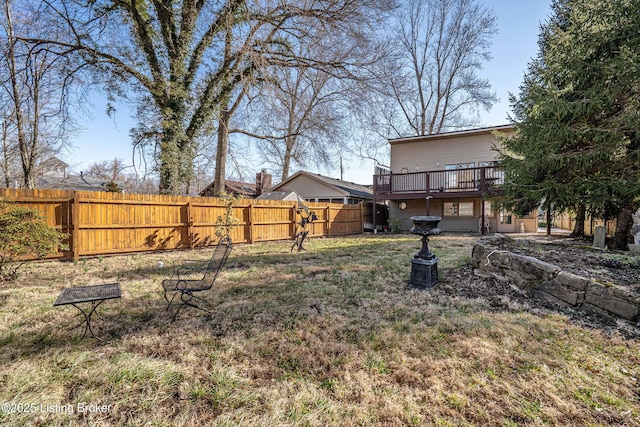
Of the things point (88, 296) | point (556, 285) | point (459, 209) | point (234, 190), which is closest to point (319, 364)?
point (88, 296)

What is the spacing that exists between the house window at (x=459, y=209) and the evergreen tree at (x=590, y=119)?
8153 mm

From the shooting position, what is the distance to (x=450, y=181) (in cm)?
1402

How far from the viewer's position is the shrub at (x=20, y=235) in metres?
4.86

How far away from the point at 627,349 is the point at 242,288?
15.4 ft

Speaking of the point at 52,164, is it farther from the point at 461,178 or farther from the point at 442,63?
the point at 442,63

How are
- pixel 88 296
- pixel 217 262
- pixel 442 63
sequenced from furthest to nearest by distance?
pixel 442 63
pixel 217 262
pixel 88 296

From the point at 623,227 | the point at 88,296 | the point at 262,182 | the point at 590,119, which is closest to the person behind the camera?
the point at 88,296

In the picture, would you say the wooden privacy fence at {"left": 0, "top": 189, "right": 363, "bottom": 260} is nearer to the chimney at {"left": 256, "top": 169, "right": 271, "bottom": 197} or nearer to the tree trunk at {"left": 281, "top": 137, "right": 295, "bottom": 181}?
the tree trunk at {"left": 281, "top": 137, "right": 295, "bottom": 181}

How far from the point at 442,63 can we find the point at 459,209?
42.7 ft

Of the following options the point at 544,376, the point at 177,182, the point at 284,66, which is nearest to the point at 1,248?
the point at 177,182

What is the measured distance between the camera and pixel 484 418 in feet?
6.18

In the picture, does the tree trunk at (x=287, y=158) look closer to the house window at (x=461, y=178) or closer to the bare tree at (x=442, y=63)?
the bare tree at (x=442, y=63)

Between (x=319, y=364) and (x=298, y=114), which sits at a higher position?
(x=298, y=114)

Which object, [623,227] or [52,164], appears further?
[52,164]
